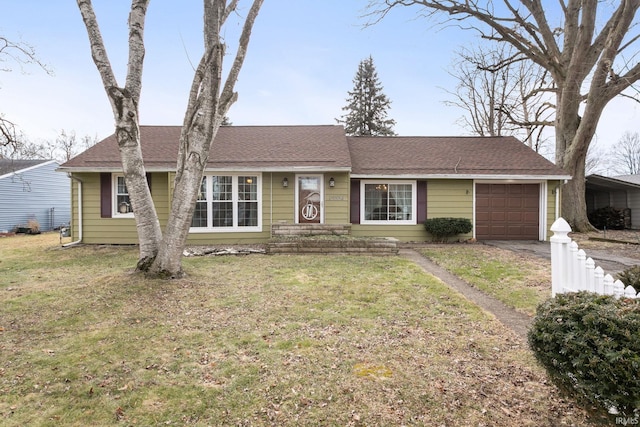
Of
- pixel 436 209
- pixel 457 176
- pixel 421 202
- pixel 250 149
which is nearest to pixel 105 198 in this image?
pixel 250 149

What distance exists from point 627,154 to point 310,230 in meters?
48.0

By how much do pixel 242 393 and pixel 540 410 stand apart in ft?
7.21

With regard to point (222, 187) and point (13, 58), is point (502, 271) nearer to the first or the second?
point (222, 187)

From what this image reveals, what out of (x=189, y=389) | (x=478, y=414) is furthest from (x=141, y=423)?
(x=478, y=414)

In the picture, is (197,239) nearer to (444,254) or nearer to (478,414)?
(444,254)

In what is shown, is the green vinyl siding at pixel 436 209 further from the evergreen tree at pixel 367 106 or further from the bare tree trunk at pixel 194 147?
the evergreen tree at pixel 367 106

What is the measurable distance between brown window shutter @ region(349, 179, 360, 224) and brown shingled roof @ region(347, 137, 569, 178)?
48cm

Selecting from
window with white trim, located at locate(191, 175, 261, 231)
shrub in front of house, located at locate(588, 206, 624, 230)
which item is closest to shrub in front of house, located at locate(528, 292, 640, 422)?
window with white trim, located at locate(191, 175, 261, 231)

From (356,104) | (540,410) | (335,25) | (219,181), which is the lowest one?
(540,410)

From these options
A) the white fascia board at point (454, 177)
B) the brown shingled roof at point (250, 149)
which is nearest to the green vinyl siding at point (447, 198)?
the white fascia board at point (454, 177)

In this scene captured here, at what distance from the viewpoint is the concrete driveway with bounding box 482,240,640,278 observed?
704 centimetres

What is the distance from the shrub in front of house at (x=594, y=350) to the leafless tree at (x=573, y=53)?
14019 millimetres

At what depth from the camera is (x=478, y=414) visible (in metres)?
2.27

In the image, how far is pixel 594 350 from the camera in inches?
78.9
